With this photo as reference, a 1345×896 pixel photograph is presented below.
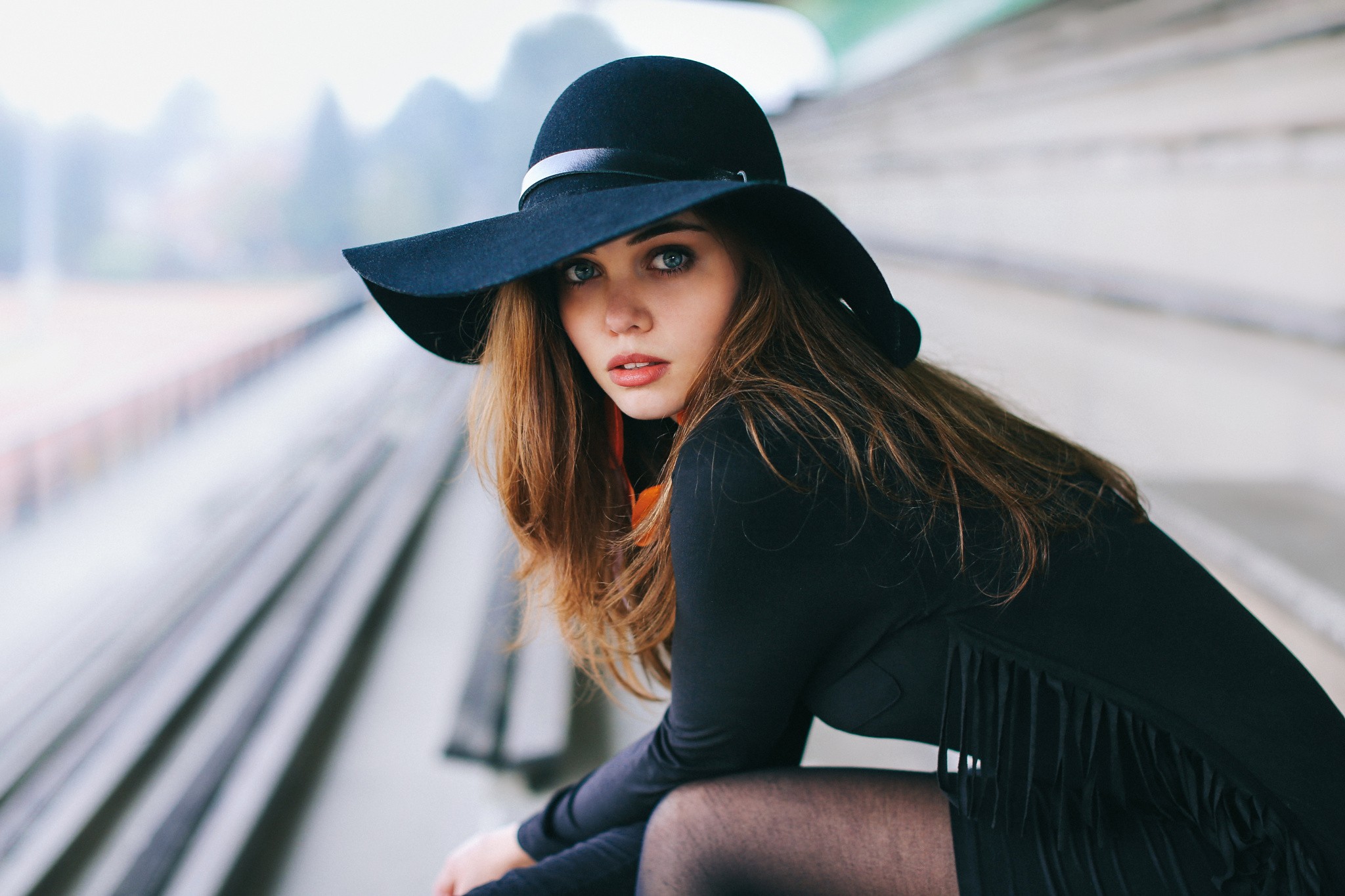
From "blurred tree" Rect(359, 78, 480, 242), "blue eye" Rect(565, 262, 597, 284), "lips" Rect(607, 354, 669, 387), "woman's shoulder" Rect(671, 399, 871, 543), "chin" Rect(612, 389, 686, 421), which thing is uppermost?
"blurred tree" Rect(359, 78, 480, 242)

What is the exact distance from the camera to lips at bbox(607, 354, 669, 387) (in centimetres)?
89

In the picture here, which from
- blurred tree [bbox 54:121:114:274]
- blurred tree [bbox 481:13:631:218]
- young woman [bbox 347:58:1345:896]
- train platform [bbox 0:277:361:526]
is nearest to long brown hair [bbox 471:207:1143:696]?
young woman [bbox 347:58:1345:896]

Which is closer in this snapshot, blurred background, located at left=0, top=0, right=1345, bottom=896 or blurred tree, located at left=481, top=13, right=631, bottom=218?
blurred background, located at left=0, top=0, right=1345, bottom=896

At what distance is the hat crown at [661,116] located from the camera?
32.5 inches

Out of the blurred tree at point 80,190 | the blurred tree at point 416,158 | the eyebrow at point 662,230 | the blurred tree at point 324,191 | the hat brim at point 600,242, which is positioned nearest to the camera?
the hat brim at point 600,242

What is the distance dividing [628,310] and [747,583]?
31cm

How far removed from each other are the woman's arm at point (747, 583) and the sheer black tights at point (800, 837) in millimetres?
60

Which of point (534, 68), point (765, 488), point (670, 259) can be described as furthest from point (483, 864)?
point (534, 68)

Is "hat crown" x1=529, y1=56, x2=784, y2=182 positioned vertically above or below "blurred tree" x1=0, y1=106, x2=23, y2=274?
above

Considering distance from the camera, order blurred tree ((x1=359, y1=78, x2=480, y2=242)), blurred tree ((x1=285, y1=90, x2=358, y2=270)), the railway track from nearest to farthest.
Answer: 1. the railway track
2. blurred tree ((x1=285, y1=90, x2=358, y2=270))
3. blurred tree ((x1=359, y1=78, x2=480, y2=242))

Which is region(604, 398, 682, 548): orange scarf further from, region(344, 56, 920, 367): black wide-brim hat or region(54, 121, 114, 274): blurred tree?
region(54, 121, 114, 274): blurred tree

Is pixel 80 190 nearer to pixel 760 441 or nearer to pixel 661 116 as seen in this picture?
pixel 661 116

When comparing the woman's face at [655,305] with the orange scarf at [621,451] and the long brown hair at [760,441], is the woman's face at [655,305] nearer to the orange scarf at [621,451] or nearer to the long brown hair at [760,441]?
the long brown hair at [760,441]

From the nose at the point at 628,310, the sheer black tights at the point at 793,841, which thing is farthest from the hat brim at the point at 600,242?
the sheer black tights at the point at 793,841
